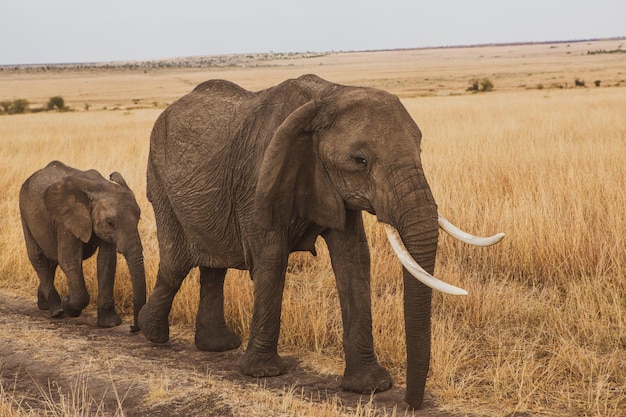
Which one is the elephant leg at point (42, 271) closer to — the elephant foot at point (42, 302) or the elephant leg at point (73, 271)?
the elephant foot at point (42, 302)

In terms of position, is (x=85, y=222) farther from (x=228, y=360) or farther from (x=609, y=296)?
(x=609, y=296)

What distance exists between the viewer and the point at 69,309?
6.78 meters

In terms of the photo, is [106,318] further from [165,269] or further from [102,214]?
[165,269]

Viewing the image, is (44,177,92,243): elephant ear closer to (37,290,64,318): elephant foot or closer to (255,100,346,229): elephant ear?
(37,290,64,318): elephant foot

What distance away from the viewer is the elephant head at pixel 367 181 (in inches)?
158

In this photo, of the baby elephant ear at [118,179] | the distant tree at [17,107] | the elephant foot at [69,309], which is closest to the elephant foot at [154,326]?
the elephant foot at [69,309]

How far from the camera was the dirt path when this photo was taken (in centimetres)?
451

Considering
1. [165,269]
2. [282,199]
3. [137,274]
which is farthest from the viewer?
[137,274]

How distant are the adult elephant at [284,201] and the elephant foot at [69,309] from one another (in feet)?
3.86

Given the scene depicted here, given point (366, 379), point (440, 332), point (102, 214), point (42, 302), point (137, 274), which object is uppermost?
point (102, 214)

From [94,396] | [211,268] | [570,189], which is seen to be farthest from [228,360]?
[570,189]

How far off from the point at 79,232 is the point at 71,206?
0.81 feet

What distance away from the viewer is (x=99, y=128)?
23406 mm

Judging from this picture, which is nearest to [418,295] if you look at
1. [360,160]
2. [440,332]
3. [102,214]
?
[360,160]
